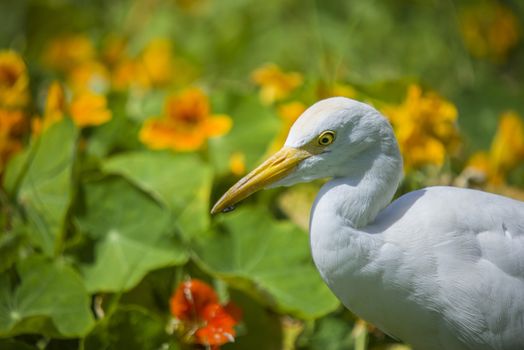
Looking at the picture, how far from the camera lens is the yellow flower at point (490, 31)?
Result: 11.6ft

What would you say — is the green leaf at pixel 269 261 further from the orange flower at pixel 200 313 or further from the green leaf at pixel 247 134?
the green leaf at pixel 247 134

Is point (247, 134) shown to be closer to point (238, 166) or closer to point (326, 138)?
point (238, 166)

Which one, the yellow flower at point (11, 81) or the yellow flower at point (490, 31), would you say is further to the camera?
the yellow flower at point (490, 31)

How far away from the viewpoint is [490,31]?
359cm

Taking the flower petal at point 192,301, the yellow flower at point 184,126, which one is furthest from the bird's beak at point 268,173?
the yellow flower at point 184,126

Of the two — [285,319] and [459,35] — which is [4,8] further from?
A: [285,319]

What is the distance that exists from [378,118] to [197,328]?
659 millimetres

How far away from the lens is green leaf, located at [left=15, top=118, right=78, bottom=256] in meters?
1.88

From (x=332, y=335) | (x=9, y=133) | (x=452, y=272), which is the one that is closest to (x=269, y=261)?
(x=332, y=335)

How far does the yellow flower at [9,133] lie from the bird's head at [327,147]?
3.35 feet

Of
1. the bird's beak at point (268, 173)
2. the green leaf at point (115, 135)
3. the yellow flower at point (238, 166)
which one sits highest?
the bird's beak at point (268, 173)

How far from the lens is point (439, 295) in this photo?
51.1 inches

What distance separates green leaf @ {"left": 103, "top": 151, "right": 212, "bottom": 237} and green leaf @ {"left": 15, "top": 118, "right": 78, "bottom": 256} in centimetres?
15

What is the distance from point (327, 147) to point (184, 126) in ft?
3.15
